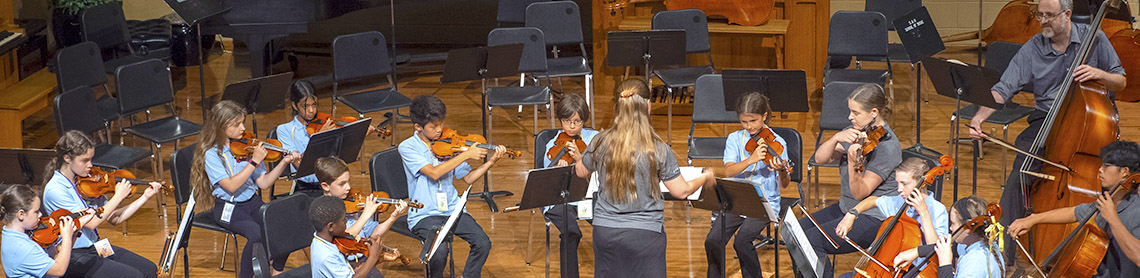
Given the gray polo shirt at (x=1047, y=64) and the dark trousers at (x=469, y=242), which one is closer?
the dark trousers at (x=469, y=242)

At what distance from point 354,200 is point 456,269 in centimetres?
102

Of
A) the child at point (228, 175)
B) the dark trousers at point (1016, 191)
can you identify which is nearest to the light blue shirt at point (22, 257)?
the child at point (228, 175)

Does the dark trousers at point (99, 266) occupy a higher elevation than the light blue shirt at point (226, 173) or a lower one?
lower

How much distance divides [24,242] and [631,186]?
2.23 metres

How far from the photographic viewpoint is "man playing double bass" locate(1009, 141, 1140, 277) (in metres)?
3.86

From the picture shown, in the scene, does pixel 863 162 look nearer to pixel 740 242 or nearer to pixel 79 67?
pixel 740 242

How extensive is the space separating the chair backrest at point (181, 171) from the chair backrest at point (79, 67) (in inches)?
66.5

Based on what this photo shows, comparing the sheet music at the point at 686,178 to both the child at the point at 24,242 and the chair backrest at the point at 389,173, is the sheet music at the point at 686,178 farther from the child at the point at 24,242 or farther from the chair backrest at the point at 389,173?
the child at the point at 24,242

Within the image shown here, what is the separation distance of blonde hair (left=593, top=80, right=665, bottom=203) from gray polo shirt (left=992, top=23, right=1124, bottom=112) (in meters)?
2.19

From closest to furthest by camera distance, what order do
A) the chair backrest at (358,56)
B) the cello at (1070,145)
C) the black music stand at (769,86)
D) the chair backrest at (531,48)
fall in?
the cello at (1070,145)
the black music stand at (769,86)
the chair backrest at (358,56)
the chair backrest at (531,48)

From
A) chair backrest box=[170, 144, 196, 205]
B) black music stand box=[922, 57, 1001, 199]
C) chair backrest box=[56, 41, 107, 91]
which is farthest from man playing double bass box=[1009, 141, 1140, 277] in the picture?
chair backrest box=[56, 41, 107, 91]

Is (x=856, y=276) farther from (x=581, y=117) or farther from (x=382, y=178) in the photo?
(x=382, y=178)

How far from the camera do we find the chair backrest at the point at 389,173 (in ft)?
15.5

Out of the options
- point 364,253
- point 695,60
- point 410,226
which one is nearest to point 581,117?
point 410,226
